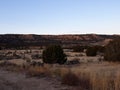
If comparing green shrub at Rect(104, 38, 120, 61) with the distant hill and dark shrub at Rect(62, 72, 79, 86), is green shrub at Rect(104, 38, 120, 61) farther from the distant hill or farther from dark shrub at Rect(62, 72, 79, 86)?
the distant hill

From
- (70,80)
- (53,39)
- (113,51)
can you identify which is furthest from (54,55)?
(53,39)

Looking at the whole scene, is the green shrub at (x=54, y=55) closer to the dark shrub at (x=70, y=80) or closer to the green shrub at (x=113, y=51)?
the green shrub at (x=113, y=51)

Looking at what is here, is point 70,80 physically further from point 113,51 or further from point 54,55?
point 113,51

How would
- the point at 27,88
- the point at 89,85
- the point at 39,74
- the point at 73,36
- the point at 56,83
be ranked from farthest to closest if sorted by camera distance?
the point at 73,36
the point at 39,74
the point at 56,83
the point at 27,88
the point at 89,85

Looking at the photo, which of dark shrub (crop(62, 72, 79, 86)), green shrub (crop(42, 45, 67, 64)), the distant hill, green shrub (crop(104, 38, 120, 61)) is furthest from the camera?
the distant hill

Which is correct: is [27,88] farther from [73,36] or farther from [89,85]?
[73,36]

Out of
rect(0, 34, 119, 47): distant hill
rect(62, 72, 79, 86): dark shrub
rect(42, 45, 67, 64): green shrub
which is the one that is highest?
rect(62, 72, 79, 86): dark shrub

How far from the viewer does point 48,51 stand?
121 feet

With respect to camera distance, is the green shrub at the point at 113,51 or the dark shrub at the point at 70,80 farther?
the green shrub at the point at 113,51

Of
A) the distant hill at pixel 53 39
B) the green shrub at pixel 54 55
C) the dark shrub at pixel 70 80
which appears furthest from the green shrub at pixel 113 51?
the distant hill at pixel 53 39

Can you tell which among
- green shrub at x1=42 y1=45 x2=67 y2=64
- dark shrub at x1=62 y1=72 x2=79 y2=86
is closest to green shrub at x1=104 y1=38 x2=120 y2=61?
green shrub at x1=42 y1=45 x2=67 y2=64

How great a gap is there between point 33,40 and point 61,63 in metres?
139

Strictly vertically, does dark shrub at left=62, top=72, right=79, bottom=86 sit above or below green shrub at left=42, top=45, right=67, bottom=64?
above

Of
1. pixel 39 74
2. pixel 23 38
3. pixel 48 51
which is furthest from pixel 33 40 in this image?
pixel 39 74
